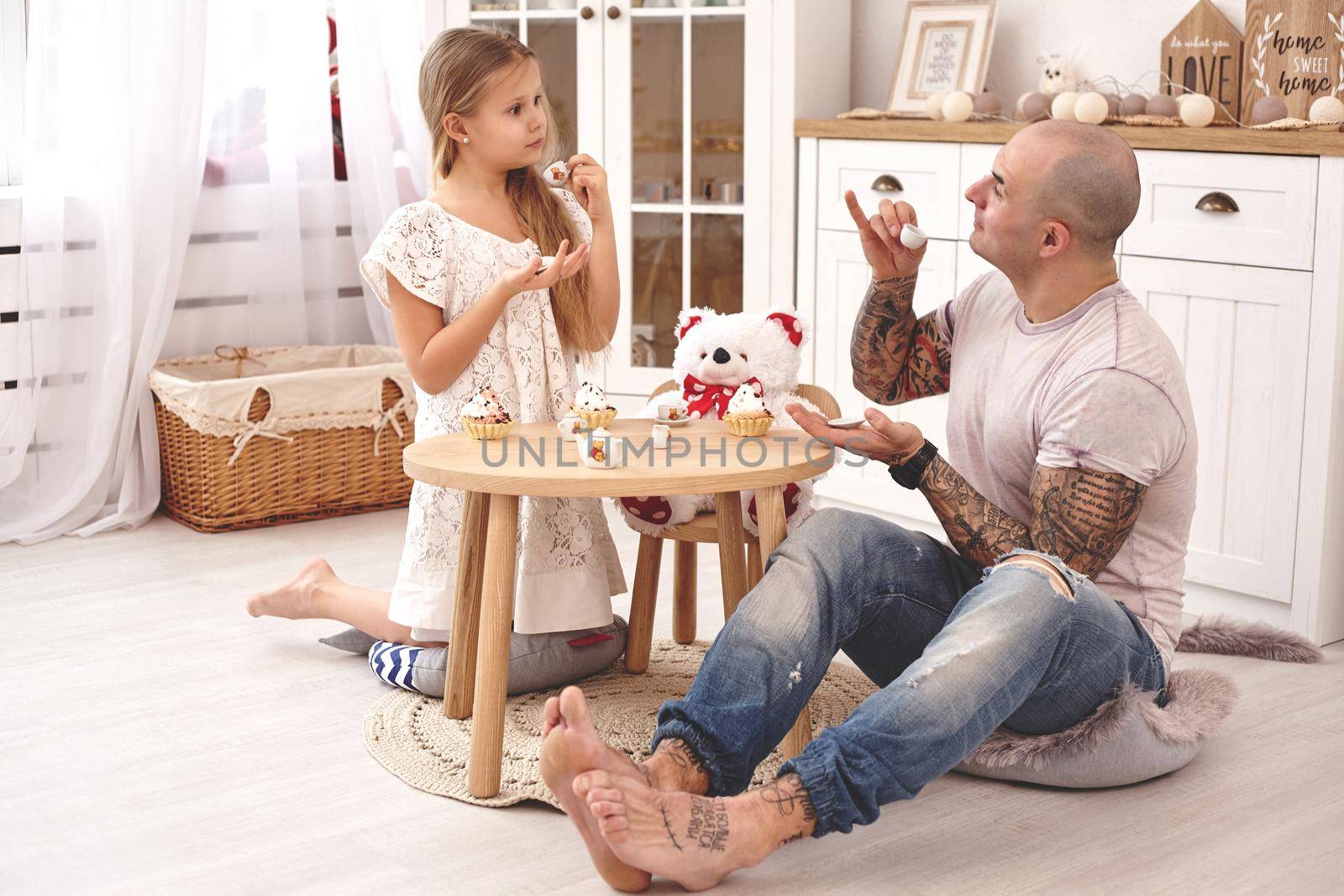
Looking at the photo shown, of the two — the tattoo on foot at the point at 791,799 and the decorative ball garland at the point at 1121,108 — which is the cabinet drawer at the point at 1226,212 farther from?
the tattoo on foot at the point at 791,799

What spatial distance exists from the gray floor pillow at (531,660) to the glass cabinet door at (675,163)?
1179 mm

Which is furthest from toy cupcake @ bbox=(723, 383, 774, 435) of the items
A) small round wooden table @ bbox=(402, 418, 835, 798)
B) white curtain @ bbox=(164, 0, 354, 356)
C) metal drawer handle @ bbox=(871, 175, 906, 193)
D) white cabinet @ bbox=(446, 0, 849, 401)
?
white curtain @ bbox=(164, 0, 354, 356)

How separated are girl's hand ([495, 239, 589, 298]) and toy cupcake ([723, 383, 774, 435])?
30 centimetres

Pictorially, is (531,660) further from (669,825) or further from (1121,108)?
(1121,108)

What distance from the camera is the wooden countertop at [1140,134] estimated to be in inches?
95.2

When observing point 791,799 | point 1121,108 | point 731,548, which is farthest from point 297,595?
point 1121,108

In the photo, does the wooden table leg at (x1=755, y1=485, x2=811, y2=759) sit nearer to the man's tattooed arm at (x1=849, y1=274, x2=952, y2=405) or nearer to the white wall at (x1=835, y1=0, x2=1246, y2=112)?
the man's tattooed arm at (x1=849, y1=274, x2=952, y2=405)

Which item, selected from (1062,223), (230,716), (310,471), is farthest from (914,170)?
(230,716)

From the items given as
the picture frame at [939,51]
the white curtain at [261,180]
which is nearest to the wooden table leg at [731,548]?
the picture frame at [939,51]

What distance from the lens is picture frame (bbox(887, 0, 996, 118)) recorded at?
3.20 metres

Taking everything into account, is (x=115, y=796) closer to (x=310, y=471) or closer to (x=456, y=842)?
(x=456, y=842)

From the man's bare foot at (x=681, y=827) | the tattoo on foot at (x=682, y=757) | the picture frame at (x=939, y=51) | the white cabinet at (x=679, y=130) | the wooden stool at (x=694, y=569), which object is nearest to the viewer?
the man's bare foot at (x=681, y=827)

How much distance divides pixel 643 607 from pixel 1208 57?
1.52 metres

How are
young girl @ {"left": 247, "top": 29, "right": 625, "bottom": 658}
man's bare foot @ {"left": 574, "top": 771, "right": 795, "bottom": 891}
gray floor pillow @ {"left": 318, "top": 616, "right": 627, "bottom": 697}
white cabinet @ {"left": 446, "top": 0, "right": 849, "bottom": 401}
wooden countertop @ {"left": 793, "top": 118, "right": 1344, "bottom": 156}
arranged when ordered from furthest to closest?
white cabinet @ {"left": 446, "top": 0, "right": 849, "bottom": 401}, wooden countertop @ {"left": 793, "top": 118, "right": 1344, "bottom": 156}, gray floor pillow @ {"left": 318, "top": 616, "right": 627, "bottom": 697}, young girl @ {"left": 247, "top": 29, "right": 625, "bottom": 658}, man's bare foot @ {"left": 574, "top": 771, "right": 795, "bottom": 891}
